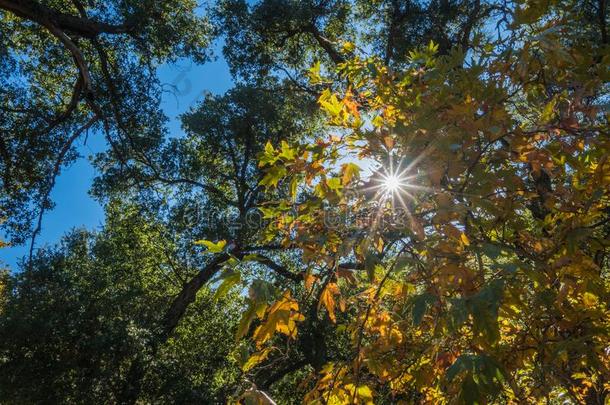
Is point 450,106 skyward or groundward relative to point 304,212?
skyward

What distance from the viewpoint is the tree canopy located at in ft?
5.18

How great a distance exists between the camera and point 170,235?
12195 millimetres

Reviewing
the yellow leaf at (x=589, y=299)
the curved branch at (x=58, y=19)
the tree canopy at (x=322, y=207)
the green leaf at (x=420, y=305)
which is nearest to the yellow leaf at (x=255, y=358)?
the tree canopy at (x=322, y=207)

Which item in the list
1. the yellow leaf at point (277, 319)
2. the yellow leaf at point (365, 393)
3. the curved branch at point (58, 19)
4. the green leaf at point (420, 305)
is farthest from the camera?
the curved branch at point (58, 19)

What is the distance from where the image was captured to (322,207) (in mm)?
1844

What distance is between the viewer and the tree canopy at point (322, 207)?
1.58m

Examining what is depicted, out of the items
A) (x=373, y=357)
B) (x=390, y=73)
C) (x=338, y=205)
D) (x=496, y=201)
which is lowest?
(x=373, y=357)

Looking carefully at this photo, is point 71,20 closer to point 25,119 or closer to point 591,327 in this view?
point 25,119

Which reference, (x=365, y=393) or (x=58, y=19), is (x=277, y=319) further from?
(x=58, y=19)

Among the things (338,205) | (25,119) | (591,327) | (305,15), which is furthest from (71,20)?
(591,327)

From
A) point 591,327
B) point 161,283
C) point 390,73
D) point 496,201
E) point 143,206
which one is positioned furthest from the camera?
point 161,283

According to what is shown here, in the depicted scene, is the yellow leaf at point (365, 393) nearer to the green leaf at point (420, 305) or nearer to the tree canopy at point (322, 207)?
the tree canopy at point (322, 207)

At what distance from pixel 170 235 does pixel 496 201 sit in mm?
11417

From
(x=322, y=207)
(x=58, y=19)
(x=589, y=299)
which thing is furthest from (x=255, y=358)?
(x=58, y=19)
